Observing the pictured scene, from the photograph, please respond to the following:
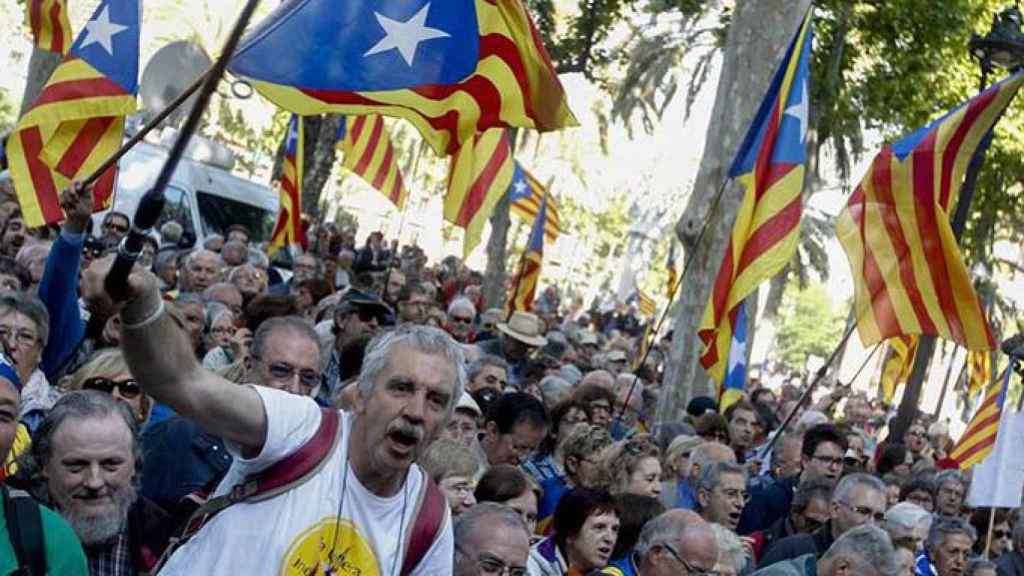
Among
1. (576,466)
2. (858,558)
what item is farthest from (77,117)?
(858,558)

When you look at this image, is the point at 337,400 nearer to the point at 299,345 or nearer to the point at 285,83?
the point at 299,345

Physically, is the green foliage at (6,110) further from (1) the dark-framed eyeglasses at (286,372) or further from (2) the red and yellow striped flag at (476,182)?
(1) the dark-framed eyeglasses at (286,372)

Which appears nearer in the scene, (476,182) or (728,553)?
(728,553)

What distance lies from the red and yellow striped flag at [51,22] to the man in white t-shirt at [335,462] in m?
6.05

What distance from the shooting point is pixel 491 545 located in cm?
465

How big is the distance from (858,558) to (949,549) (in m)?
2.74

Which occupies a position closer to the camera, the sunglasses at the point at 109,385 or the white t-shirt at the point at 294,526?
the white t-shirt at the point at 294,526

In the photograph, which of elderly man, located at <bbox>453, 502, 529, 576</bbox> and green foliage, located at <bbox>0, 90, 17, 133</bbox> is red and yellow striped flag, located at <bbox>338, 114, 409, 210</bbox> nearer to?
elderly man, located at <bbox>453, 502, 529, 576</bbox>

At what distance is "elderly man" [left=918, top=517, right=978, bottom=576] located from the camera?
8.66 m

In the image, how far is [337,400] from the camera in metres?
5.52

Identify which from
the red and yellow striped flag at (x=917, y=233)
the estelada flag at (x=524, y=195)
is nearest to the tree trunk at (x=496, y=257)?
the estelada flag at (x=524, y=195)

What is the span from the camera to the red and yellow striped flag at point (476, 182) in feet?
32.4

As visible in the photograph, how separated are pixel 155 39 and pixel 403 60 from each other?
1419 inches

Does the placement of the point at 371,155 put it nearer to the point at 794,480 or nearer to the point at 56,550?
the point at 794,480
